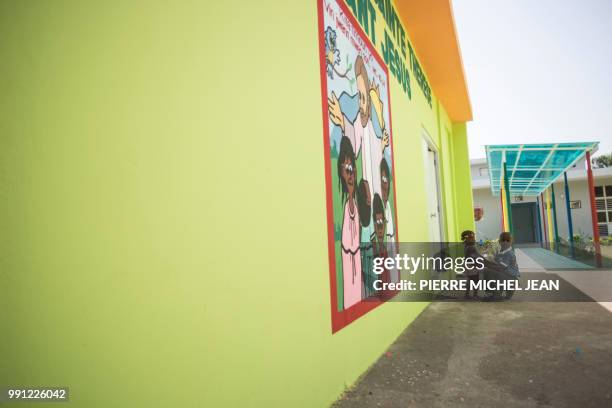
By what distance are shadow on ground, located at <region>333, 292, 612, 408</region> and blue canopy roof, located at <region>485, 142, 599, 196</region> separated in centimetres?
466

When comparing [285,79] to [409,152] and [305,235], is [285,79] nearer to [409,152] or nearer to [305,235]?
[305,235]

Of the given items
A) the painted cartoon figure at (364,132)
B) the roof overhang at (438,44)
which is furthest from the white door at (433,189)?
the painted cartoon figure at (364,132)

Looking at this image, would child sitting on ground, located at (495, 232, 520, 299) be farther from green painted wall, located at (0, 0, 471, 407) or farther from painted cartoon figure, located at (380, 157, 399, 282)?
green painted wall, located at (0, 0, 471, 407)

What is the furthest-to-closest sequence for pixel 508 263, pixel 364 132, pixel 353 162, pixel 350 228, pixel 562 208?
pixel 562 208
pixel 508 263
pixel 364 132
pixel 353 162
pixel 350 228

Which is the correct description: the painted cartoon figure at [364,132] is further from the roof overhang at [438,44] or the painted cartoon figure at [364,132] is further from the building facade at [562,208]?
the building facade at [562,208]

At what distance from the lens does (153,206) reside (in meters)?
1.20

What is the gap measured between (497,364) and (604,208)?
761 inches

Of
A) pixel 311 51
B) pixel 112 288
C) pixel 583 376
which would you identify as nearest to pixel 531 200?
pixel 583 376

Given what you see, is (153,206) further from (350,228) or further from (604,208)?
(604,208)

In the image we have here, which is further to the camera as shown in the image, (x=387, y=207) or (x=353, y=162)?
(x=387, y=207)

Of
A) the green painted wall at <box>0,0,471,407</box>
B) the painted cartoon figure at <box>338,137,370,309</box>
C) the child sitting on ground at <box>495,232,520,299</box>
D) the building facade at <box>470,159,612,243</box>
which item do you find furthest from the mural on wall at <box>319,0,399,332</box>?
the building facade at <box>470,159,612,243</box>

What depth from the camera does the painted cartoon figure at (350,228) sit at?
2.65 metres

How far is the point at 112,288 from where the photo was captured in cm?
108

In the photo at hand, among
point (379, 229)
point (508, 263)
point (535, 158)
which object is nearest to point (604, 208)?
point (535, 158)
